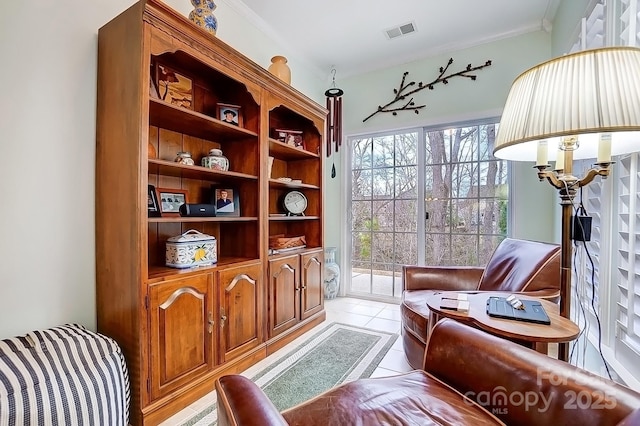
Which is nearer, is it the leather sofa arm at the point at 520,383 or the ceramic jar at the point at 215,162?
the leather sofa arm at the point at 520,383

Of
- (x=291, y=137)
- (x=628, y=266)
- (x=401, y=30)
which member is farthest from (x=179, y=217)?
(x=401, y=30)

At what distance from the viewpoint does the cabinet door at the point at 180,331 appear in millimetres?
1492

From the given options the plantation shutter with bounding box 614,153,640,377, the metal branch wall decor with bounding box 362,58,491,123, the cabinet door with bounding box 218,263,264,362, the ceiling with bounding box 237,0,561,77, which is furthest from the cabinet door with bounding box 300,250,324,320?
the ceiling with bounding box 237,0,561,77

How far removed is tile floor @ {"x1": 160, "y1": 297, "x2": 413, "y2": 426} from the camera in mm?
1639

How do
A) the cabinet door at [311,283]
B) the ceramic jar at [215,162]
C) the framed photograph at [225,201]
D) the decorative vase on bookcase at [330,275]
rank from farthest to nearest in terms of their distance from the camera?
the decorative vase on bookcase at [330,275] < the cabinet door at [311,283] < the framed photograph at [225,201] < the ceramic jar at [215,162]

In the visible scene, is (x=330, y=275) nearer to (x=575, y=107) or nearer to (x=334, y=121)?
(x=334, y=121)

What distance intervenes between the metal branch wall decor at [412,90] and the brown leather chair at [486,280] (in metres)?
1.75

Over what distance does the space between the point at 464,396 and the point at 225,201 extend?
1.76 meters

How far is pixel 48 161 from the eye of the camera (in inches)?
56.7

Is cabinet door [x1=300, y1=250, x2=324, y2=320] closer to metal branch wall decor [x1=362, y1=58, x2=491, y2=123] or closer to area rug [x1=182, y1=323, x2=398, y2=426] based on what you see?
area rug [x1=182, y1=323, x2=398, y2=426]

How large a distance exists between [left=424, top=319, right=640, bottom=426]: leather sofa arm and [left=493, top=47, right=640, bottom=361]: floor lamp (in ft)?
1.46

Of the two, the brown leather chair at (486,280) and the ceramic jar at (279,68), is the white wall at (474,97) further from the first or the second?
the ceramic jar at (279,68)

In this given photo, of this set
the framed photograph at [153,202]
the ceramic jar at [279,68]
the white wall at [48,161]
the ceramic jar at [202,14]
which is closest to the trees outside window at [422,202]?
the ceramic jar at [279,68]

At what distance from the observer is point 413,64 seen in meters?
3.24
